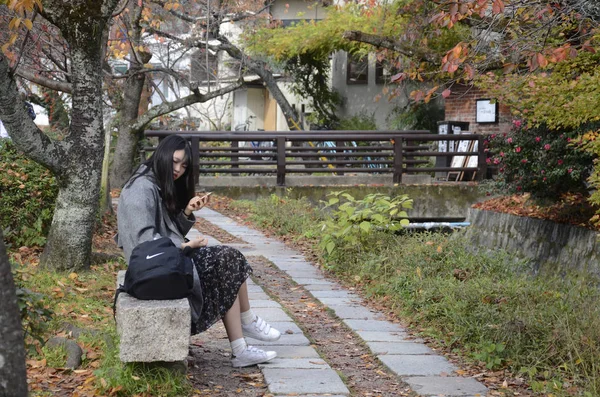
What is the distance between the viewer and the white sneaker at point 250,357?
5.23 m

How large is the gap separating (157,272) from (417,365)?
203 centimetres

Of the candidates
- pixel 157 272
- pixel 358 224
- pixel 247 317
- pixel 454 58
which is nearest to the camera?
pixel 157 272

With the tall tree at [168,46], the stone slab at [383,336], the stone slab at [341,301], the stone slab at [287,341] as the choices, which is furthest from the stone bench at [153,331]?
the tall tree at [168,46]

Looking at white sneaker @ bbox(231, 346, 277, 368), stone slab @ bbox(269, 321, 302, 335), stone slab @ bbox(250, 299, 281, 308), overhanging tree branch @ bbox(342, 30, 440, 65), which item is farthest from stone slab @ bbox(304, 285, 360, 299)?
overhanging tree branch @ bbox(342, 30, 440, 65)

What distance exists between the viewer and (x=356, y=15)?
22281 mm

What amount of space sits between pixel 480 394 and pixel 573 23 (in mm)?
4333

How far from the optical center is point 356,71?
26.4 metres

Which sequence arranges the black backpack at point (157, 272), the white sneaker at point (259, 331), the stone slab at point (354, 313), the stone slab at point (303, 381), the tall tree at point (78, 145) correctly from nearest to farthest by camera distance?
the black backpack at point (157, 272) → the stone slab at point (303, 381) → the white sneaker at point (259, 331) → the stone slab at point (354, 313) → the tall tree at point (78, 145)

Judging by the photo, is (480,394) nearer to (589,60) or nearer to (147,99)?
(589,60)

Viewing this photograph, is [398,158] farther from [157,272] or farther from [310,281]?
[157,272]

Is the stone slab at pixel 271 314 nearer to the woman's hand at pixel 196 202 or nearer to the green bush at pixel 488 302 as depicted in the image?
the green bush at pixel 488 302

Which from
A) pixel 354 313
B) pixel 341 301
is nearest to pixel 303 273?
pixel 341 301

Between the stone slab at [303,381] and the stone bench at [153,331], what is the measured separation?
2.19 ft

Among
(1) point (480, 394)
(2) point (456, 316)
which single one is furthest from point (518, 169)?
(1) point (480, 394)
